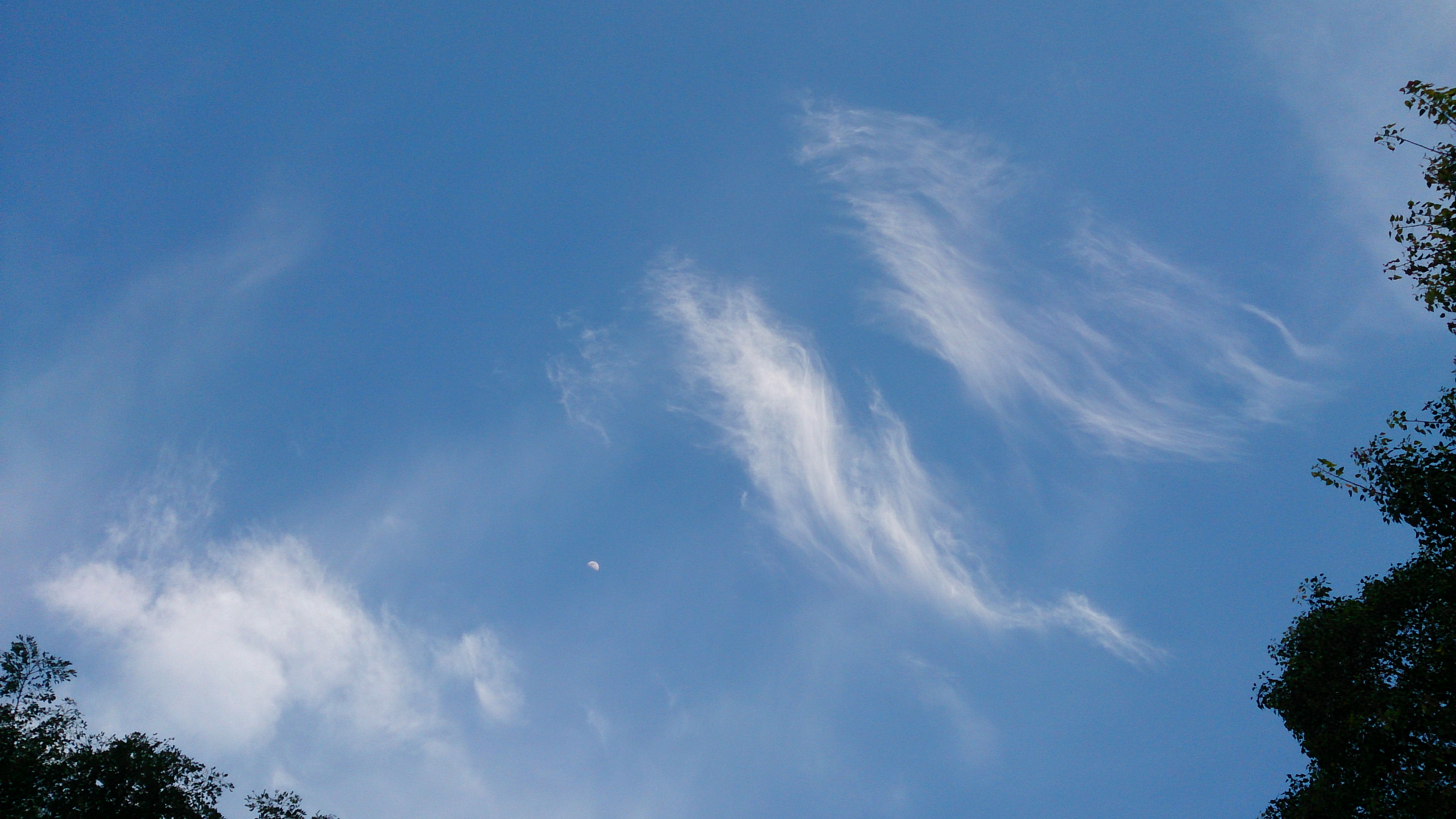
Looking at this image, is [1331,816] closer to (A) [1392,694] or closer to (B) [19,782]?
(A) [1392,694]

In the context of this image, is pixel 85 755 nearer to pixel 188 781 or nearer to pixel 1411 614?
pixel 188 781

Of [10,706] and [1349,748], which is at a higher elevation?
[1349,748]

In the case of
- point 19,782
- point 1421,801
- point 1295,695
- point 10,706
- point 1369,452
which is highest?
point 1369,452

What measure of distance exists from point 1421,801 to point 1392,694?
3.23 metres

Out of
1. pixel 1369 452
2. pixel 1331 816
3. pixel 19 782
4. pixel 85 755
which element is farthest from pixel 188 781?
pixel 1369 452

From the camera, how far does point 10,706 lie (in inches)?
1329

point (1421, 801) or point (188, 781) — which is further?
point (188, 781)

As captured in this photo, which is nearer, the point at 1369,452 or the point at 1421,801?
the point at 1421,801

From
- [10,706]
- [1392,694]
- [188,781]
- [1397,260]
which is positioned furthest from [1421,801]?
[10,706]

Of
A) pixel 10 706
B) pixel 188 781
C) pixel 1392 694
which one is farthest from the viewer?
pixel 188 781

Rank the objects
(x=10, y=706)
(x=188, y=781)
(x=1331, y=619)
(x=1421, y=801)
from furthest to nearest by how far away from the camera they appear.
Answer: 1. (x=188, y=781)
2. (x=10, y=706)
3. (x=1331, y=619)
4. (x=1421, y=801)

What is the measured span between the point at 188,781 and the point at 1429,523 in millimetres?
55093

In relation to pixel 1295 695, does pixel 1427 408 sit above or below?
above

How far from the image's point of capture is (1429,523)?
73.3 feet
